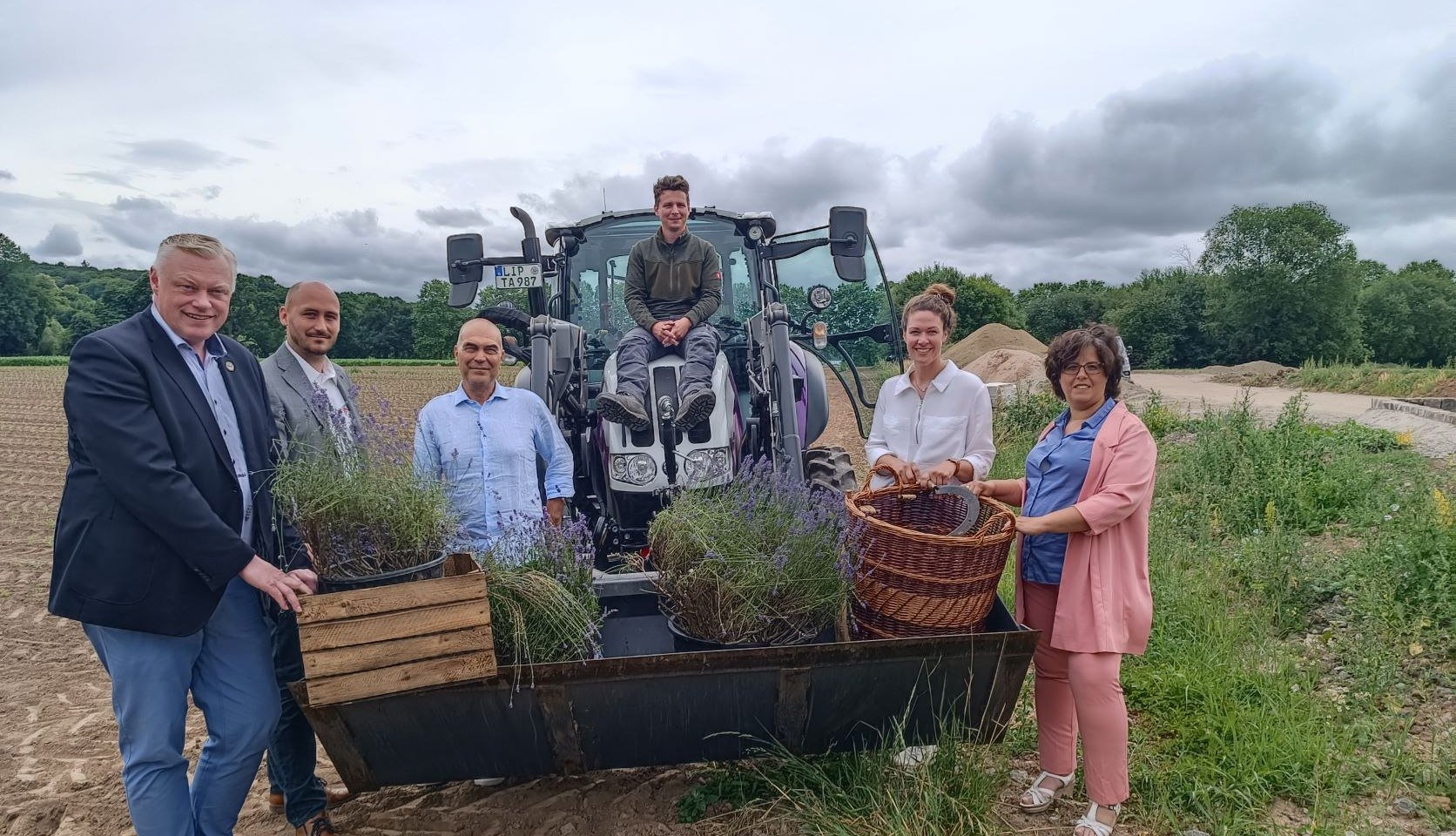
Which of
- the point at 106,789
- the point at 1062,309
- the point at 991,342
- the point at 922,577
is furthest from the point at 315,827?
the point at 1062,309

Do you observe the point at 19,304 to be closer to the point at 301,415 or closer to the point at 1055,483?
the point at 301,415

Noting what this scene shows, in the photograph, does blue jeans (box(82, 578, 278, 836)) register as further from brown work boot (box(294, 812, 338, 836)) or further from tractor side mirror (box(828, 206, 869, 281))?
tractor side mirror (box(828, 206, 869, 281))

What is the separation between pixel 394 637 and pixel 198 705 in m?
0.80

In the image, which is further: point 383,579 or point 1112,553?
point 1112,553

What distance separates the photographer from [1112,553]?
281 centimetres

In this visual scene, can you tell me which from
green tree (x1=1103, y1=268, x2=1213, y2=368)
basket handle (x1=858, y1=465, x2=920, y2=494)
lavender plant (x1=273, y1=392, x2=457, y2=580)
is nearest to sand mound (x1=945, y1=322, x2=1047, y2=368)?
green tree (x1=1103, y1=268, x2=1213, y2=368)

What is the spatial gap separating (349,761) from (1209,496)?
22.6 feet

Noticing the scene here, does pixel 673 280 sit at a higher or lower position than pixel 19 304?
lower

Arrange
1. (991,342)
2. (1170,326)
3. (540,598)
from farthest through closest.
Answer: (1170,326) < (991,342) < (540,598)

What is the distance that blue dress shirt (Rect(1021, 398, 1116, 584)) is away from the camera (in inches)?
115

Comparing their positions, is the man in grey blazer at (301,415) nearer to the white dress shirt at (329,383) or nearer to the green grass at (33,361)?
the white dress shirt at (329,383)

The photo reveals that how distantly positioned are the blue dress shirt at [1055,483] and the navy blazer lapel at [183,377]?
2648mm

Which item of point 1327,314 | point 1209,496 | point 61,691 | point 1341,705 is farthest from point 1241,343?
point 61,691

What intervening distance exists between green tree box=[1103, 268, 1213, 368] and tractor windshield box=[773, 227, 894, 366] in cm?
4190
